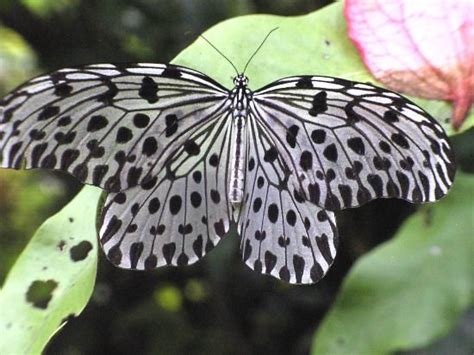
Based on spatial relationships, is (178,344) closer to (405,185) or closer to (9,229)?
(9,229)

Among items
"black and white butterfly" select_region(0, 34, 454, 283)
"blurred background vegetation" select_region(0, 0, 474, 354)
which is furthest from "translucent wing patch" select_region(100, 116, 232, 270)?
"blurred background vegetation" select_region(0, 0, 474, 354)

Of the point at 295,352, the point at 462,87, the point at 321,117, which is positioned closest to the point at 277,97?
the point at 321,117

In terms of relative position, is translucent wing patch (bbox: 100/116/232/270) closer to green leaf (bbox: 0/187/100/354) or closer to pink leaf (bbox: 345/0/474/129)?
green leaf (bbox: 0/187/100/354)

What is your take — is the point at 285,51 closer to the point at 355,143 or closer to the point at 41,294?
the point at 355,143

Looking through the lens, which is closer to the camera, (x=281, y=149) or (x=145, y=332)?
(x=281, y=149)

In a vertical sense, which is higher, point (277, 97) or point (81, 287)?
point (277, 97)

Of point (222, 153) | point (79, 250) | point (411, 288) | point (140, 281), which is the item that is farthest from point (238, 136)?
point (140, 281)
